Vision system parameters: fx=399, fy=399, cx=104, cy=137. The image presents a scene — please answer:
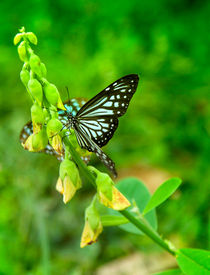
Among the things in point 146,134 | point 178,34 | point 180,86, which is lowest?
point 146,134

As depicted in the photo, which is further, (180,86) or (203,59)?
(180,86)

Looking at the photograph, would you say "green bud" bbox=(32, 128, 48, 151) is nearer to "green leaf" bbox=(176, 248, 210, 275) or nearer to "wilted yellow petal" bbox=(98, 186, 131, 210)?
"wilted yellow petal" bbox=(98, 186, 131, 210)

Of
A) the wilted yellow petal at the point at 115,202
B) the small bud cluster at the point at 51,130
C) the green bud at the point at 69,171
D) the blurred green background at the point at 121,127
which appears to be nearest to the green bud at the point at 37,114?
the small bud cluster at the point at 51,130

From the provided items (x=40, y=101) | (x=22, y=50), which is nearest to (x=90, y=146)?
(x=40, y=101)

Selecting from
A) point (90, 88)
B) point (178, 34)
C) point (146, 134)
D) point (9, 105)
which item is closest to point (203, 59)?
point (178, 34)

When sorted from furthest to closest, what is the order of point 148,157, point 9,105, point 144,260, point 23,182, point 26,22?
point 9,105, point 148,157, point 26,22, point 23,182, point 144,260

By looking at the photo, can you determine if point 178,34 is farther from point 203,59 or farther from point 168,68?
point 168,68

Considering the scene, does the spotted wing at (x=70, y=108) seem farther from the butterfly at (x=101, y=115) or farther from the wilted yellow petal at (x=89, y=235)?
the wilted yellow petal at (x=89, y=235)
